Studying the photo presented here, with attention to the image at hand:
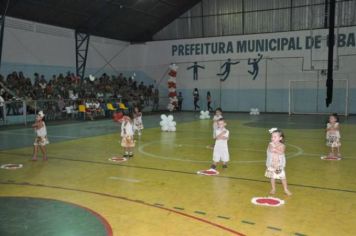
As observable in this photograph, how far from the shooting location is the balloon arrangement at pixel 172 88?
121ft

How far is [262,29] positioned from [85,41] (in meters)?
15.4

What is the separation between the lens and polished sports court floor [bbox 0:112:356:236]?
6262mm

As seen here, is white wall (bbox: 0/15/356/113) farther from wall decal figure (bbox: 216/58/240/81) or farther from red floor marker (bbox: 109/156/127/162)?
red floor marker (bbox: 109/156/127/162)

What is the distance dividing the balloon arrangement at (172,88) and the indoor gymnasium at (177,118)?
0.39ft

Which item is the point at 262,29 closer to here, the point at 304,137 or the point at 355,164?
the point at 304,137

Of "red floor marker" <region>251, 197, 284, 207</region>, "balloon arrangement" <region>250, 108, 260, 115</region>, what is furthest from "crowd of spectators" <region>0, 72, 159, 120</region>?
"red floor marker" <region>251, 197, 284, 207</region>

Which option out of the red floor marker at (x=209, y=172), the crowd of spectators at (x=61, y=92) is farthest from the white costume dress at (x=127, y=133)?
the crowd of spectators at (x=61, y=92)

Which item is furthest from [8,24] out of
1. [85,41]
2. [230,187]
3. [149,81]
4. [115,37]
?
[230,187]

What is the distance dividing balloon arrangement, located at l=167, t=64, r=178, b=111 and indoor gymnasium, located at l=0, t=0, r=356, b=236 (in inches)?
4.6

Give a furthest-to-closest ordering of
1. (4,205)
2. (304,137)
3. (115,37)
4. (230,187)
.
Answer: (115,37) < (304,137) < (230,187) < (4,205)

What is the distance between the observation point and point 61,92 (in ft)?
88.3

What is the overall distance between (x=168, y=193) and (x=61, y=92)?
803 inches

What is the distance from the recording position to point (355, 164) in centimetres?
1159

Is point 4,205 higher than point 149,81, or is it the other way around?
point 149,81
